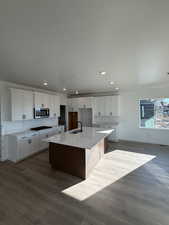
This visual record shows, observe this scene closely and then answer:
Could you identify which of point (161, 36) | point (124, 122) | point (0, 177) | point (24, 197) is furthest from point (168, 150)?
point (0, 177)

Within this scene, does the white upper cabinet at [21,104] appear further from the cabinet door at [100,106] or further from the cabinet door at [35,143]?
the cabinet door at [100,106]

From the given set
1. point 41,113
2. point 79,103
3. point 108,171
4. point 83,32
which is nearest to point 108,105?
point 79,103

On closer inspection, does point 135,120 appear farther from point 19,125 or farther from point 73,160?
A: point 19,125

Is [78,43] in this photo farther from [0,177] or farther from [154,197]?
[0,177]

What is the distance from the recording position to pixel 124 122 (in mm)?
6094

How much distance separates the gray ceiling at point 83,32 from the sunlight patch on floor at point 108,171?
8.80 ft

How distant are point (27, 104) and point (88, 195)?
354 centimetres

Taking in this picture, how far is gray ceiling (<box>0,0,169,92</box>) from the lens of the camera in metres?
1.09

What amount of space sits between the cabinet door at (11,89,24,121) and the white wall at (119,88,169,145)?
15.5ft

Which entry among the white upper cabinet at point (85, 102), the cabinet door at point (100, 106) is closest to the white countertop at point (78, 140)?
the cabinet door at point (100, 106)

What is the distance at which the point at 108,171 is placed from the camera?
3072 mm

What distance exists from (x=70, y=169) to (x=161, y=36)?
10.5 feet

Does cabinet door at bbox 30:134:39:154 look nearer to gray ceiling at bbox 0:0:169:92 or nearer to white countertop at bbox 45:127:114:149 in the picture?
white countertop at bbox 45:127:114:149

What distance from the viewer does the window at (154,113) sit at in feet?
17.2
